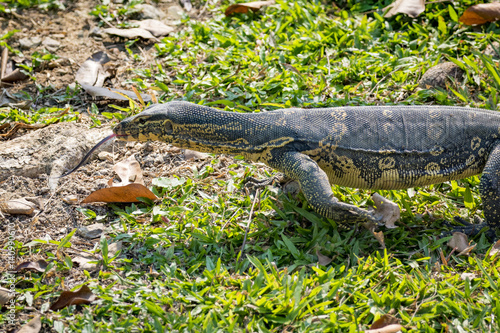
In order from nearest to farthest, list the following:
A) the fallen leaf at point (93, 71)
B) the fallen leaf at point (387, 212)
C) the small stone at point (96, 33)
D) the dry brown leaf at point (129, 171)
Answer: the fallen leaf at point (387, 212) < the dry brown leaf at point (129, 171) < the fallen leaf at point (93, 71) < the small stone at point (96, 33)

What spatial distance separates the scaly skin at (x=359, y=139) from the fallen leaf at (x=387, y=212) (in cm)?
14

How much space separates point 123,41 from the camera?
6156 millimetres

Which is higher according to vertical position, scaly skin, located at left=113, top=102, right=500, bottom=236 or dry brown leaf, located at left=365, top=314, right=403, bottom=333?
scaly skin, located at left=113, top=102, right=500, bottom=236

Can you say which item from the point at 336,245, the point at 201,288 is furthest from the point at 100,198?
the point at 336,245

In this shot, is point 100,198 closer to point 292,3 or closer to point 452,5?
point 292,3

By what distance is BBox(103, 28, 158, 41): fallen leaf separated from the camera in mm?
6078

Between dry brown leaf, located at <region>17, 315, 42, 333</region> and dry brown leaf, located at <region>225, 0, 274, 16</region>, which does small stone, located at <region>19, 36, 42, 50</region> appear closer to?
dry brown leaf, located at <region>225, 0, 274, 16</region>

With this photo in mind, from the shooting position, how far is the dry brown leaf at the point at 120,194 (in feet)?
12.9

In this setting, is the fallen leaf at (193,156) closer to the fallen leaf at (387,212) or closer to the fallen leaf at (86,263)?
the fallen leaf at (86,263)

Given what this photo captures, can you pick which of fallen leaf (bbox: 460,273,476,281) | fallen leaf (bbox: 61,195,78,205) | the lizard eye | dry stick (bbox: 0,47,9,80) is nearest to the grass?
fallen leaf (bbox: 460,273,476,281)

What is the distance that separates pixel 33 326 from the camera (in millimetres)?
2924

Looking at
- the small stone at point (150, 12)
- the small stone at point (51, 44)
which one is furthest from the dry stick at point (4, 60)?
the small stone at point (150, 12)

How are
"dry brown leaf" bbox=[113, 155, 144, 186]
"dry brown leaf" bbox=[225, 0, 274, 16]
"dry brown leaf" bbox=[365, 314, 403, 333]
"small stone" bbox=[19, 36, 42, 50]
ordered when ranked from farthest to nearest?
1. "dry brown leaf" bbox=[225, 0, 274, 16]
2. "small stone" bbox=[19, 36, 42, 50]
3. "dry brown leaf" bbox=[113, 155, 144, 186]
4. "dry brown leaf" bbox=[365, 314, 403, 333]

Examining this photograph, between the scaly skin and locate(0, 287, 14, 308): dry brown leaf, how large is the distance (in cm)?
135
